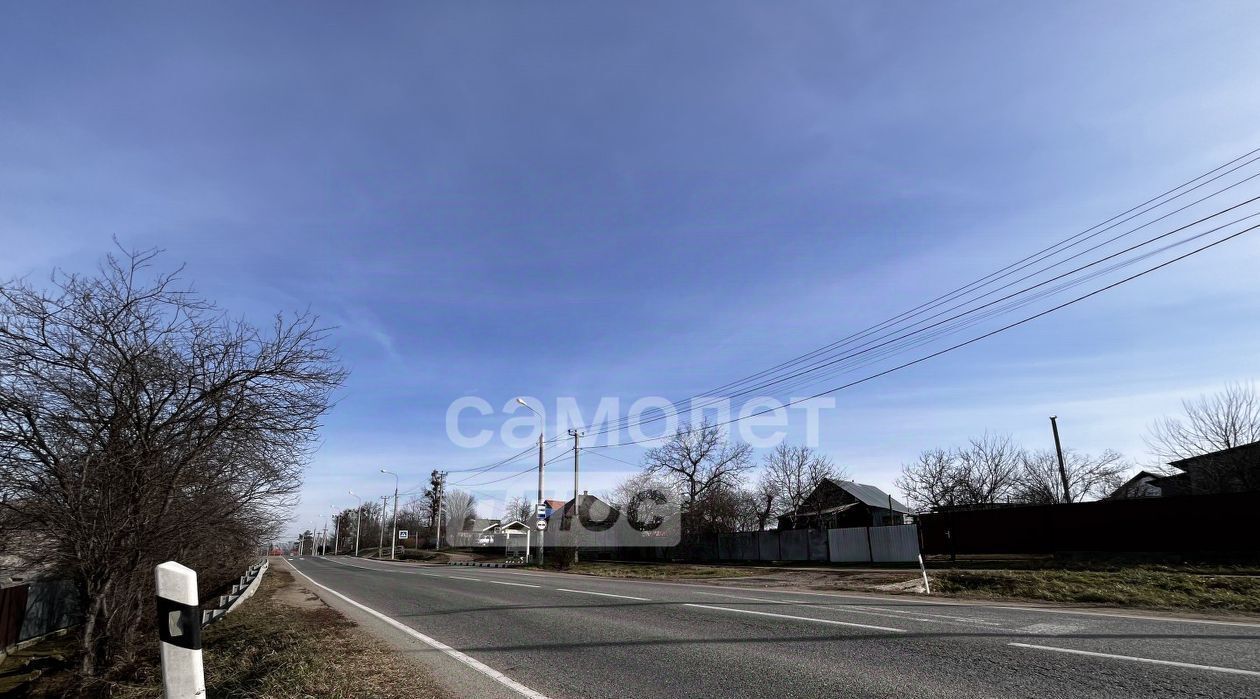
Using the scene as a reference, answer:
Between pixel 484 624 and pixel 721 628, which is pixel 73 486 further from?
pixel 721 628

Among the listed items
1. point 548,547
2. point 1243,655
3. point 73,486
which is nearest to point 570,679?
point 73,486

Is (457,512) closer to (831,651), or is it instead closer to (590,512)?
(590,512)

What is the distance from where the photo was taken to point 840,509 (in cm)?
4406

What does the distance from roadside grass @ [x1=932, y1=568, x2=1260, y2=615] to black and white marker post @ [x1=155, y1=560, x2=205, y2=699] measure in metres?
14.6

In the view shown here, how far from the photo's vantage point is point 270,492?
10031 millimetres

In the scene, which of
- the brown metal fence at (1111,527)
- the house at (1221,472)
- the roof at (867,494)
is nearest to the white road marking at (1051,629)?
the brown metal fence at (1111,527)

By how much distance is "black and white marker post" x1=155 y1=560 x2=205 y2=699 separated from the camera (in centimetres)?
261

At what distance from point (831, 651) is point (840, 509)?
40.2 m

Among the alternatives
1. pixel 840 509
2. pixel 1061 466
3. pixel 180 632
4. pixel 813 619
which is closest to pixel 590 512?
pixel 840 509

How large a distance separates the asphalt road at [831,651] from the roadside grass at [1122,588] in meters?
3.15

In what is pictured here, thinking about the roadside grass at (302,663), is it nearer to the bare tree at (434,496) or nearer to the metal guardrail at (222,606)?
the metal guardrail at (222,606)

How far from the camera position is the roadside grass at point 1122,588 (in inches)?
468

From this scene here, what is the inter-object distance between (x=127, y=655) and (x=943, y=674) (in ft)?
30.6

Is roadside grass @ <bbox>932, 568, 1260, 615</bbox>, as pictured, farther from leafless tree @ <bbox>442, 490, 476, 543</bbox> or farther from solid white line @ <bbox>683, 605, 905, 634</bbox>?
leafless tree @ <bbox>442, 490, 476, 543</bbox>
